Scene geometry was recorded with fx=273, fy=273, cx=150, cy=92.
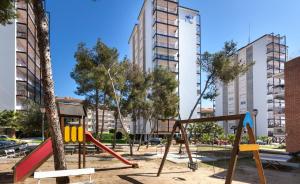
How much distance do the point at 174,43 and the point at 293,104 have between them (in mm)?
43553

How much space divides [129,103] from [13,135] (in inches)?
1354

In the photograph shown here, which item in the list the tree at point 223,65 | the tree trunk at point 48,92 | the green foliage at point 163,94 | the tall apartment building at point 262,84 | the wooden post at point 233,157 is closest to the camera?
the wooden post at point 233,157

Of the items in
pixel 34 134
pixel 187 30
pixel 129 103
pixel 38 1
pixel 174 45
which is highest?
pixel 187 30

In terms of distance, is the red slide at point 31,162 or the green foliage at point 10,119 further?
the green foliage at point 10,119

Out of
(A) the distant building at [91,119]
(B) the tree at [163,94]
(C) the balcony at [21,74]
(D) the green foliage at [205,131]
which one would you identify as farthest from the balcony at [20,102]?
(B) the tree at [163,94]

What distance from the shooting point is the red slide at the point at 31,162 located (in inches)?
419

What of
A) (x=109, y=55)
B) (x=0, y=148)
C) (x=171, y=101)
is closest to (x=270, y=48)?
(x=171, y=101)

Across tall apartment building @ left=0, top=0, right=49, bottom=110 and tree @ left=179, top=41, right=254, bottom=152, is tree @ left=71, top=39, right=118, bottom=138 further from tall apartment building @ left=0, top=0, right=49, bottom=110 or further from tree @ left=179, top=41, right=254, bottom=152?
tall apartment building @ left=0, top=0, right=49, bottom=110

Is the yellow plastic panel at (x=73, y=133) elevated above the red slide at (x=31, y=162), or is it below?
above

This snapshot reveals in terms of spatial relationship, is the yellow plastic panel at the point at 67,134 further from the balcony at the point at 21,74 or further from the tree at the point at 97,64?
the balcony at the point at 21,74

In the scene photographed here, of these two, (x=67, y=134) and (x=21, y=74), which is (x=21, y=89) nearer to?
(x=21, y=74)

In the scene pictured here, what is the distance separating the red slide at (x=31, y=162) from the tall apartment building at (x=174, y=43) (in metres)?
48.1

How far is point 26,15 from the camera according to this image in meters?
56.5

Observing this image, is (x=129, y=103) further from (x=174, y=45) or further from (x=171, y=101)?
(x=174, y=45)
